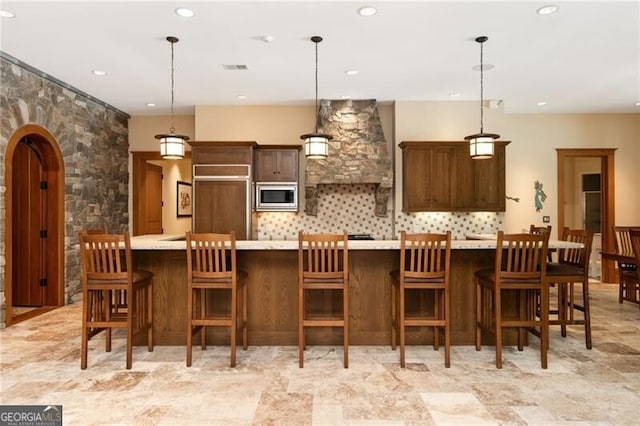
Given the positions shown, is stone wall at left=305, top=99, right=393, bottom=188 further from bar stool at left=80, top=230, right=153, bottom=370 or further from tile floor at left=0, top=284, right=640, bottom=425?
bar stool at left=80, top=230, right=153, bottom=370

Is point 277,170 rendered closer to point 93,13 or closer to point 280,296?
point 280,296

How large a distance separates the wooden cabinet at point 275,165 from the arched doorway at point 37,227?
2624 millimetres

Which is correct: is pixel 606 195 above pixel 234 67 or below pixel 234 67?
below

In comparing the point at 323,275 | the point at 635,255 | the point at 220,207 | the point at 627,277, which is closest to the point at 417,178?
the point at 635,255

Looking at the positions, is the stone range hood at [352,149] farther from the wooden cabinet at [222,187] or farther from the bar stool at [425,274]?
the bar stool at [425,274]

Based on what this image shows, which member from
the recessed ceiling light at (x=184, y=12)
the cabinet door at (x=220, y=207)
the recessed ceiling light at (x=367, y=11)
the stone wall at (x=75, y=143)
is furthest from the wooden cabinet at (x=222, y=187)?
the recessed ceiling light at (x=367, y=11)

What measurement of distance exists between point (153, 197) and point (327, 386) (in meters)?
6.28

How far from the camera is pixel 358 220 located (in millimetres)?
6691

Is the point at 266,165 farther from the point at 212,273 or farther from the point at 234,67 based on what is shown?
the point at 212,273

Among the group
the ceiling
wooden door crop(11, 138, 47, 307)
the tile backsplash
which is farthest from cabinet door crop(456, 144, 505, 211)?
wooden door crop(11, 138, 47, 307)

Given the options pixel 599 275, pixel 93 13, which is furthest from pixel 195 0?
pixel 599 275

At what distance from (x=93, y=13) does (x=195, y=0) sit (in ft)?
3.10

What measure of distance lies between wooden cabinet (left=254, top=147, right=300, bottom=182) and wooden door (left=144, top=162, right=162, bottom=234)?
264 cm

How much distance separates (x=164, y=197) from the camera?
8.84 m
